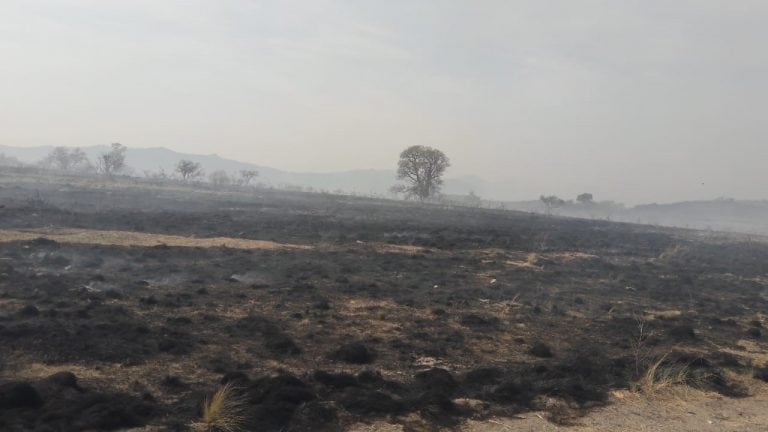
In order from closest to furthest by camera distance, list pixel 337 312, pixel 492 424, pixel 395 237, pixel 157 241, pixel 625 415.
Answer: pixel 492 424 → pixel 625 415 → pixel 337 312 → pixel 157 241 → pixel 395 237

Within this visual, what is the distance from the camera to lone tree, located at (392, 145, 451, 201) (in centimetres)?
7875

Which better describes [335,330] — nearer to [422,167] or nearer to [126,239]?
[126,239]

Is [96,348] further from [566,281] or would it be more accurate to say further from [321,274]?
[566,281]

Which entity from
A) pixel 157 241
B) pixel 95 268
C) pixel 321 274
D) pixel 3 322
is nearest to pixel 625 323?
pixel 321 274

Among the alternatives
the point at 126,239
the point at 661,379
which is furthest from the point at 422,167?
the point at 661,379

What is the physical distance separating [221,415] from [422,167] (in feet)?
242

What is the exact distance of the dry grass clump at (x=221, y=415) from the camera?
6.61m

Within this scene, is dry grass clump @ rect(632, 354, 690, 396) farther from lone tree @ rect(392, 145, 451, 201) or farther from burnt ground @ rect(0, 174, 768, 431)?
lone tree @ rect(392, 145, 451, 201)

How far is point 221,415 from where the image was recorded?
680 cm

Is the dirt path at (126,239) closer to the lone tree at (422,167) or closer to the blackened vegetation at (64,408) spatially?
the blackened vegetation at (64,408)

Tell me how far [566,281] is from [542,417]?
48.1ft

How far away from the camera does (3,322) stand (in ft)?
34.7

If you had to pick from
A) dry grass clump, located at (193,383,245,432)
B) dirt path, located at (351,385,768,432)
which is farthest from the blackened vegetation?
dirt path, located at (351,385,768,432)

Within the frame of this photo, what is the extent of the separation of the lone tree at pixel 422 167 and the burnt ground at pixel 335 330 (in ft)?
172
